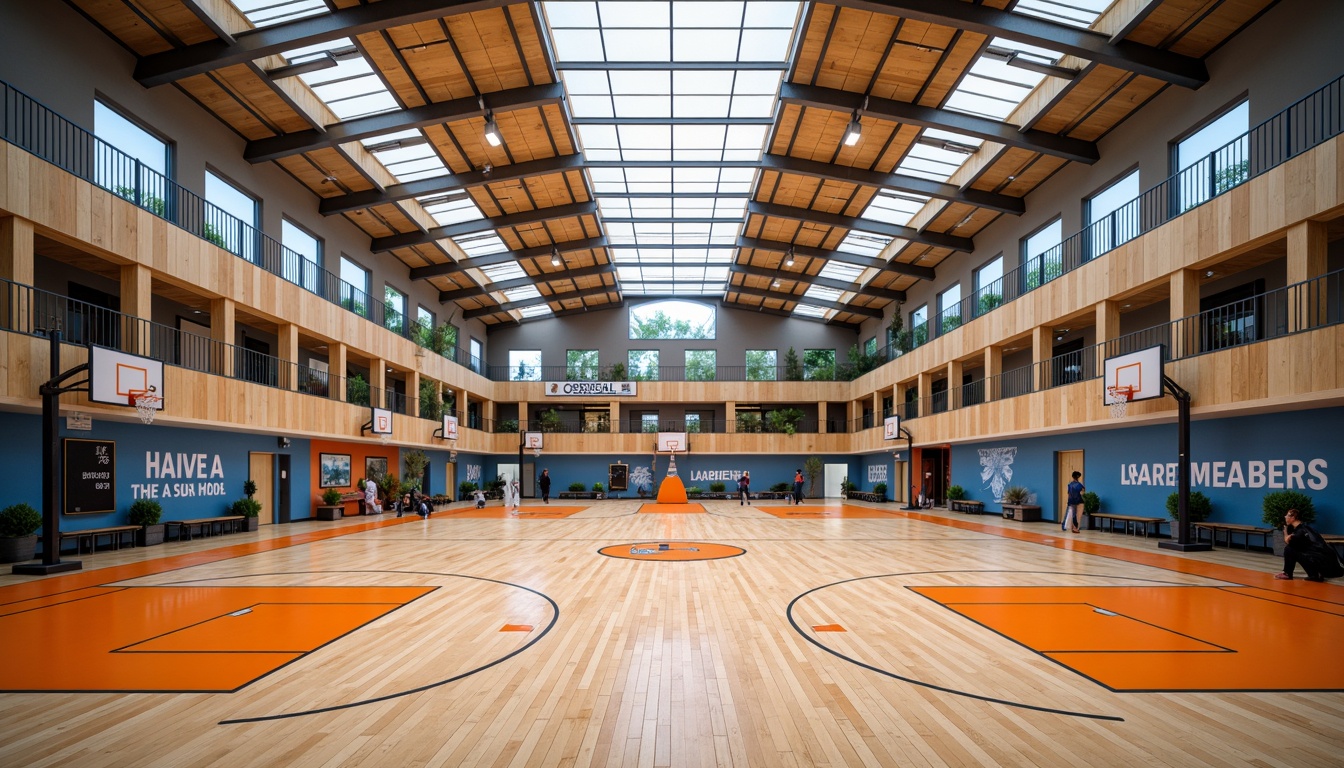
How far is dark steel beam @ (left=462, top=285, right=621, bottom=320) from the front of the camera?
35594 millimetres

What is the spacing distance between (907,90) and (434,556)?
1527cm

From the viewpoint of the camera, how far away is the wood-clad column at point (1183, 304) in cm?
1392

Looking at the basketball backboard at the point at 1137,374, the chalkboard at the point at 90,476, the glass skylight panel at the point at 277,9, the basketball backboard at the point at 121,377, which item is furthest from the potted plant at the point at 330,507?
the basketball backboard at the point at 1137,374

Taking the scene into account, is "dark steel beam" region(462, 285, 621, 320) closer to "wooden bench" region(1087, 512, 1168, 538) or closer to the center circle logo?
the center circle logo

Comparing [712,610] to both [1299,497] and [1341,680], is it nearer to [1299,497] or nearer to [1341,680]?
[1341,680]

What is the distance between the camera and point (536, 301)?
1432 inches

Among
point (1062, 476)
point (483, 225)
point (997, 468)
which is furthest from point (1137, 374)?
point (483, 225)

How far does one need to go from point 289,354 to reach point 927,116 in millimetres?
17834

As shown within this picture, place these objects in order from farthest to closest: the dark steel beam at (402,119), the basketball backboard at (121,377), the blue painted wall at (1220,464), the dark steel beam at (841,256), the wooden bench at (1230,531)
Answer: the dark steel beam at (841,256)
the dark steel beam at (402,119)
the wooden bench at (1230,531)
the blue painted wall at (1220,464)
the basketball backboard at (121,377)

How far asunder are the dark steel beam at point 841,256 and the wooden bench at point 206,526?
20.3 m

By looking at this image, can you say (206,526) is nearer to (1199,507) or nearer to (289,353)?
(289,353)

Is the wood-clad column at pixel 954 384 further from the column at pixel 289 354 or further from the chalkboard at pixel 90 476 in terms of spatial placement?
the chalkboard at pixel 90 476

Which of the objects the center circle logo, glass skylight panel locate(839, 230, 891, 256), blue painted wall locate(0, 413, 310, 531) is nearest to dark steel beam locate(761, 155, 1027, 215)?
glass skylight panel locate(839, 230, 891, 256)

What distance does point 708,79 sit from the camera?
18.1 m
